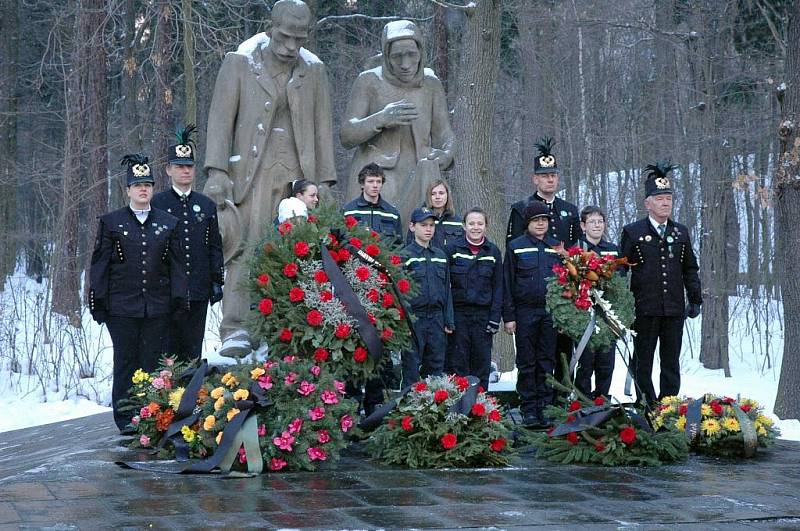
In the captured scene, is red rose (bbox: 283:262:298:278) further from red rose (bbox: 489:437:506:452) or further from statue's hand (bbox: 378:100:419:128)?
statue's hand (bbox: 378:100:419:128)

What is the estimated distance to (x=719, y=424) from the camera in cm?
768

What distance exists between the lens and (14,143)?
81.1ft

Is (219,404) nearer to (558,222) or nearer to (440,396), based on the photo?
(440,396)

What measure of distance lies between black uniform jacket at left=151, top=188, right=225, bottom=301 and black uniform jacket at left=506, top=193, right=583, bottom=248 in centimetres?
239

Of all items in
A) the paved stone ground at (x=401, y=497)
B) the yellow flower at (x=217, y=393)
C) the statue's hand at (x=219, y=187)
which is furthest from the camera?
the statue's hand at (x=219, y=187)

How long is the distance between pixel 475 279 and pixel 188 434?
2700mm

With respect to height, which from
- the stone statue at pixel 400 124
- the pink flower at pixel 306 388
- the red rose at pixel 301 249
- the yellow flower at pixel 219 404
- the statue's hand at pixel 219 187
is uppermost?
the stone statue at pixel 400 124

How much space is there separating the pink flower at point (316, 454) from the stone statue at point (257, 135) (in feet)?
7.34

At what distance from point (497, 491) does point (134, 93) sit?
56.3 ft

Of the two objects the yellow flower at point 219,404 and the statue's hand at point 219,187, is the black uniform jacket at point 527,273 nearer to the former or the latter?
the statue's hand at point 219,187

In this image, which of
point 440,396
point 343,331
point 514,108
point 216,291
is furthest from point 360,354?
point 514,108

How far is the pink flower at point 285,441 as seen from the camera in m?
6.67

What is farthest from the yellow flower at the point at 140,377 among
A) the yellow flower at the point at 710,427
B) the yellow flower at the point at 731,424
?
the yellow flower at the point at 731,424

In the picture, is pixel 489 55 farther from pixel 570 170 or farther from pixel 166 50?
pixel 570 170
